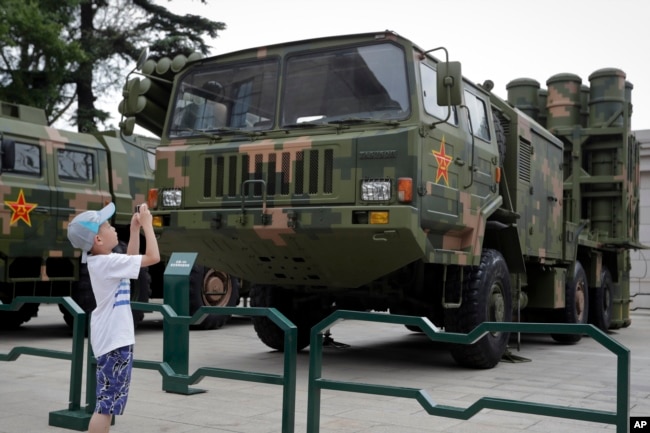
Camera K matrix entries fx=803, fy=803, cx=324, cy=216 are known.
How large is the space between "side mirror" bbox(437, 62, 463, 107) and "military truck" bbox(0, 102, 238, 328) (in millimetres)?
5318

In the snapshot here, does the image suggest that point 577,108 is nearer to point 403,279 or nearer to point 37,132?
point 403,279

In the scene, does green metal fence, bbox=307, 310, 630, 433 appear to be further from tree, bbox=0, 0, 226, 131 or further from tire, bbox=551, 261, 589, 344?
tree, bbox=0, 0, 226, 131

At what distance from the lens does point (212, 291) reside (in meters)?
11.5

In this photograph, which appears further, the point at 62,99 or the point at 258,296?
the point at 62,99

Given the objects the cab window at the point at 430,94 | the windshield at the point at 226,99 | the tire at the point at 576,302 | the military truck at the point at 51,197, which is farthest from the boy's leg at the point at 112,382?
the tire at the point at 576,302

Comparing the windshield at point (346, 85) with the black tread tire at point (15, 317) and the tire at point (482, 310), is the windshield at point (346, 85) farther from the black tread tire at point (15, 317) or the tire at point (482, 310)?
the black tread tire at point (15, 317)

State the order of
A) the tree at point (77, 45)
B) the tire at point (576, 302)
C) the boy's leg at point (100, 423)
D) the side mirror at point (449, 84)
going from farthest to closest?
the tree at point (77, 45) → the tire at point (576, 302) → the side mirror at point (449, 84) → the boy's leg at point (100, 423)

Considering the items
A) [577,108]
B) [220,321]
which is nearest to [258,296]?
[220,321]

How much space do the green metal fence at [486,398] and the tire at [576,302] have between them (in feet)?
23.0

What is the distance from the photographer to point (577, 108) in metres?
12.2

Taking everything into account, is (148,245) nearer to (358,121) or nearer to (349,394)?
(349,394)

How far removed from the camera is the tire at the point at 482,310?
7.46 m

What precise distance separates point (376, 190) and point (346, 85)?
107 cm

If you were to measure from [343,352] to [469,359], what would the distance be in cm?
207
